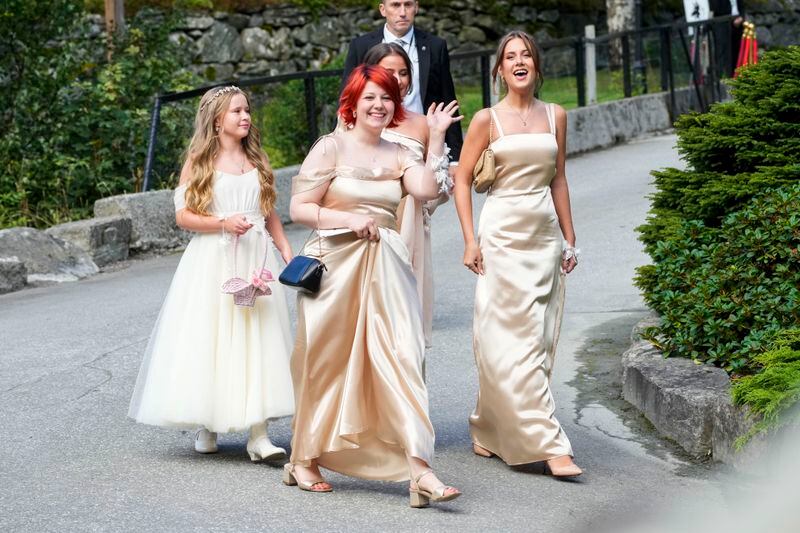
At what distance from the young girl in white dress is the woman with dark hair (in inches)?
28.8

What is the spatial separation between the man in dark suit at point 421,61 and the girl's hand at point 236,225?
198cm

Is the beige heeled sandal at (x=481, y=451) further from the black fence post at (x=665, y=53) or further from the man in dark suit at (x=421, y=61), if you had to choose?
the black fence post at (x=665, y=53)

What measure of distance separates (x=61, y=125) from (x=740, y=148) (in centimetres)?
749

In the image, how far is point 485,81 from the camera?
18453 millimetres

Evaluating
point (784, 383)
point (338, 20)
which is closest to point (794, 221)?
point (784, 383)

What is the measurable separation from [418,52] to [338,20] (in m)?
16.7

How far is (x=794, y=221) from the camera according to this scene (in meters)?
7.64

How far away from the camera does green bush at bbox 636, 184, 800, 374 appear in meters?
7.30

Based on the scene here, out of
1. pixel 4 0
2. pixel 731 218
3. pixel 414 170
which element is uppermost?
pixel 4 0

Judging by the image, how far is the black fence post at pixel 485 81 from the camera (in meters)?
18.5

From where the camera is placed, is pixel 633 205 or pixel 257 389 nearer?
pixel 257 389

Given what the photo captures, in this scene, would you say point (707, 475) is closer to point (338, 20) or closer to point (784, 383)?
point (784, 383)

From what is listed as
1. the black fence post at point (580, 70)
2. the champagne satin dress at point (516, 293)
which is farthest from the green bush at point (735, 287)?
the black fence post at point (580, 70)

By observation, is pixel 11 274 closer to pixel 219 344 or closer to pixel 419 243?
pixel 419 243
